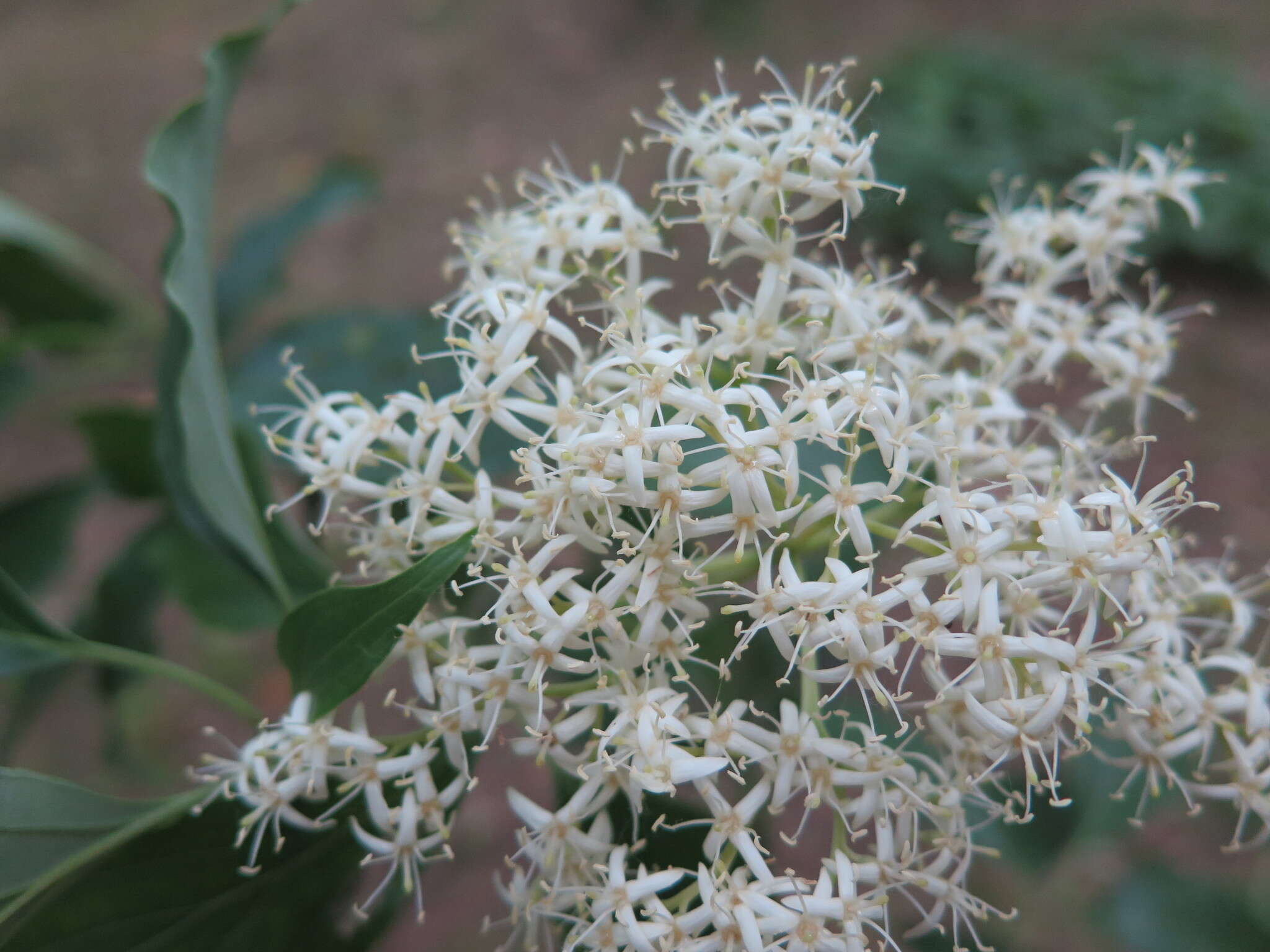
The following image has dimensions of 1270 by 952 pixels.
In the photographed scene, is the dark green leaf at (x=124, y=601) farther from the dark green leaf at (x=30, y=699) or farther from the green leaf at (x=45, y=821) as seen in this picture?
the green leaf at (x=45, y=821)

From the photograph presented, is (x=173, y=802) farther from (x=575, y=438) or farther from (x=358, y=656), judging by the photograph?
(x=575, y=438)

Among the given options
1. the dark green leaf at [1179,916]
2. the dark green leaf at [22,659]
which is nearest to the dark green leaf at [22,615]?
the dark green leaf at [22,659]

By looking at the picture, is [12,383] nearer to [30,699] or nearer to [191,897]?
[30,699]

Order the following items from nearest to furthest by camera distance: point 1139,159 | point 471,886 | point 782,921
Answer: point 782,921 < point 1139,159 < point 471,886

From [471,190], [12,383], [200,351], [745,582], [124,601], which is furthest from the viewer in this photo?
[471,190]

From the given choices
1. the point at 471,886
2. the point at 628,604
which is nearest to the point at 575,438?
the point at 628,604

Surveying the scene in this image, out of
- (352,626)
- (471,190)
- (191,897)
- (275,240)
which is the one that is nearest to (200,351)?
(352,626)
